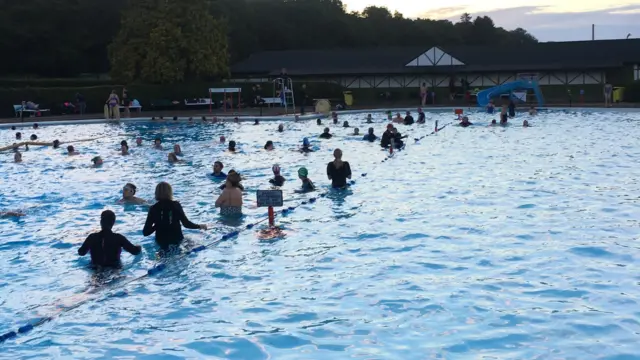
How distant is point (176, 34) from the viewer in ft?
154

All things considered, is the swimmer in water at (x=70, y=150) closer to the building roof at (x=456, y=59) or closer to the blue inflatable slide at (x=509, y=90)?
the blue inflatable slide at (x=509, y=90)

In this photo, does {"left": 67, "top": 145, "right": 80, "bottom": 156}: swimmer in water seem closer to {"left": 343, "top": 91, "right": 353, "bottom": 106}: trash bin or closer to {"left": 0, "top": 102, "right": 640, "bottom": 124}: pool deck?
{"left": 0, "top": 102, "right": 640, "bottom": 124}: pool deck

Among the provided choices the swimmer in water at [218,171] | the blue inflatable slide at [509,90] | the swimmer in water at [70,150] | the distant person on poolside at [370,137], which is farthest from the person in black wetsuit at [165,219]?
the blue inflatable slide at [509,90]

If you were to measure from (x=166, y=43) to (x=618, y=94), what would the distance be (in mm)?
28363

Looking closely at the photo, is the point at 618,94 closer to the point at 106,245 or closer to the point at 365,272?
the point at 365,272

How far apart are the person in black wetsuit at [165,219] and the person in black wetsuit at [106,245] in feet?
2.78

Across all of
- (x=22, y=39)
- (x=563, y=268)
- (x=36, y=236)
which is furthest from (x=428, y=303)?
(x=22, y=39)

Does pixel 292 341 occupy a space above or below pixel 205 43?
below

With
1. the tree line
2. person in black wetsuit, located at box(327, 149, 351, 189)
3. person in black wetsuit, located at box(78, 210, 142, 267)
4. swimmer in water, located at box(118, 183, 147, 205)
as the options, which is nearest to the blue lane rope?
person in black wetsuit, located at box(78, 210, 142, 267)

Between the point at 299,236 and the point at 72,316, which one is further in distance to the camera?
the point at 299,236

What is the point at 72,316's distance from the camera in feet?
27.1

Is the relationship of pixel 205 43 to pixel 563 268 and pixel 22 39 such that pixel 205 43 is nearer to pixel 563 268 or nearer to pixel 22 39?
pixel 22 39

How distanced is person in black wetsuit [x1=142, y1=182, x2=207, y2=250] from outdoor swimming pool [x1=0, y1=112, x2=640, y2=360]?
37 cm

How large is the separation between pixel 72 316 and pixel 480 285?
192 inches
